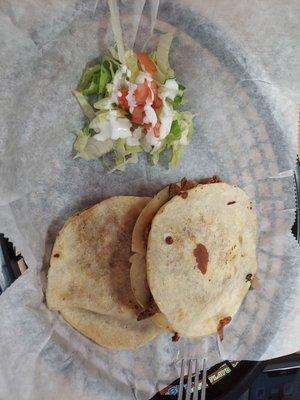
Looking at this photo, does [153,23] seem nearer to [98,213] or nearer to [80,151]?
[80,151]

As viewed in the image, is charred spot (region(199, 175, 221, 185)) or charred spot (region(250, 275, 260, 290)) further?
charred spot (region(250, 275, 260, 290))

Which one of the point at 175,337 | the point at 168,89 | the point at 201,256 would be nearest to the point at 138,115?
the point at 168,89

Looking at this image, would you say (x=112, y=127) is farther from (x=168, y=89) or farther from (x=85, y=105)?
(x=168, y=89)

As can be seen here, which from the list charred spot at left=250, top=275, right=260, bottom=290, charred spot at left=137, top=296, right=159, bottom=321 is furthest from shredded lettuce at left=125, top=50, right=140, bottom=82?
charred spot at left=250, top=275, right=260, bottom=290

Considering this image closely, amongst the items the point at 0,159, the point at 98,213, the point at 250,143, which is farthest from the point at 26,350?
the point at 250,143

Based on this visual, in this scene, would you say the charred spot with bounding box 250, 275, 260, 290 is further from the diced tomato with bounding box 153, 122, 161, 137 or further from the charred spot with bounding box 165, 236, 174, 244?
the diced tomato with bounding box 153, 122, 161, 137

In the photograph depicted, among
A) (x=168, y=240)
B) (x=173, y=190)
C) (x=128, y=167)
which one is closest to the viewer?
(x=168, y=240)
